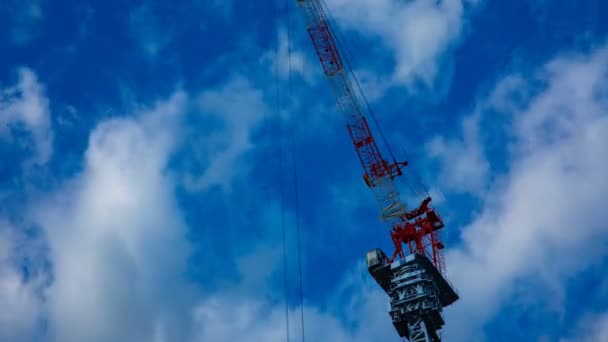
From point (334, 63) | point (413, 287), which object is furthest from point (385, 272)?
point (334, 63)

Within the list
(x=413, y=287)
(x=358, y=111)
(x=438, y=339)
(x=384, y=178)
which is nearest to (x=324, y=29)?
(x=358, y=111)

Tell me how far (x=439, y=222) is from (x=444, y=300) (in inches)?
476

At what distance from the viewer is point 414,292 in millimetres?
87312

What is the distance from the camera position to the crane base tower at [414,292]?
85.4 meters

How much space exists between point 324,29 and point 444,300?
1798 inches

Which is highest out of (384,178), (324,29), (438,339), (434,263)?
(324,29)

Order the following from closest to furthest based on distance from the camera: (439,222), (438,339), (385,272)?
(438,339) → (385,272) → (439,222)

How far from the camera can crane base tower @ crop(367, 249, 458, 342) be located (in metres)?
85.4

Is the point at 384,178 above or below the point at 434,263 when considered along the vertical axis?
above

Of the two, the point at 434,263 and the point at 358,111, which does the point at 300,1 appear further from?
the point at 434,263

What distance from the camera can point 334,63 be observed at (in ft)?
339

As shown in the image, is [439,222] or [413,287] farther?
[439,222]

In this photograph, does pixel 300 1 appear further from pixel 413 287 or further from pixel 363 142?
pixel 413 287

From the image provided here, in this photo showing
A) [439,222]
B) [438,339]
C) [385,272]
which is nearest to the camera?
[438,339]
